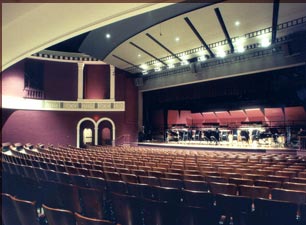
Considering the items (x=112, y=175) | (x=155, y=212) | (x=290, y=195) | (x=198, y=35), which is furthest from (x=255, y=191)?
(x=198, y=35)

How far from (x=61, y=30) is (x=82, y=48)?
984 cm

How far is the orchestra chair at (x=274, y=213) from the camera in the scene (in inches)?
102

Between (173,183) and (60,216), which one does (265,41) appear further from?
(60,216)

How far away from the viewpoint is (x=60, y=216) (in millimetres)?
2207

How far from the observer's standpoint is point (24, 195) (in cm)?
441

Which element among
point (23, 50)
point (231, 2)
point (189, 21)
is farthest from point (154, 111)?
point (23, 50)

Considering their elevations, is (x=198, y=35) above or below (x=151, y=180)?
above

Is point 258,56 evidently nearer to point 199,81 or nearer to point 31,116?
point 199,81

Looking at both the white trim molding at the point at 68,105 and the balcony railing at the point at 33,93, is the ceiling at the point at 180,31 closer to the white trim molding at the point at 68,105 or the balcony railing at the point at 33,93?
Answer: the white trim molding at the point at 68,105

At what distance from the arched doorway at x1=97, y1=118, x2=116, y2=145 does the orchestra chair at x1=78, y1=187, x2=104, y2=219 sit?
1281 centimetres

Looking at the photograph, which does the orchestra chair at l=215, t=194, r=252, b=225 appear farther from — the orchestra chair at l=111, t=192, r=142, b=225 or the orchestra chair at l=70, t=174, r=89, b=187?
the orchestra chair at l=70, t=174, r=89, b=187

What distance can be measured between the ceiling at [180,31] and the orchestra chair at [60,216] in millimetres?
7805

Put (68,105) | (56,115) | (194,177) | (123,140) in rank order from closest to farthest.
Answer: (194,177) → (56,115) → (68,105) → (123,140)

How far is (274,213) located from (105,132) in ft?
48.6
